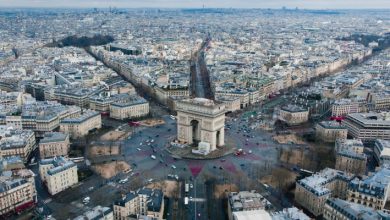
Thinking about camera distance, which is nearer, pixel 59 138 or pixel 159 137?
pixel 59 138

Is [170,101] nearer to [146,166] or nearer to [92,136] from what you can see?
[92,136]

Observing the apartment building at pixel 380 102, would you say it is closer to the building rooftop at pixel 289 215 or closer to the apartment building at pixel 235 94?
the apartment building at pixel 235 94

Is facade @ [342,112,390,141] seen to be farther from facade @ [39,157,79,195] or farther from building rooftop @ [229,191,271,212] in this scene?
facade @ [39,157,79,195]

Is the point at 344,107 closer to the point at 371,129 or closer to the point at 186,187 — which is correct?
the point at 371,129

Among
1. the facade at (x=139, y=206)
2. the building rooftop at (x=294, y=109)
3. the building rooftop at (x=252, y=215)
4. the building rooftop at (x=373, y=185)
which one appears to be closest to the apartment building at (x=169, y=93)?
the building rooftop at (x=294, y=109)

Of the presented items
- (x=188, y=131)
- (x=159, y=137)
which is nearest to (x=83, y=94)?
(x=159, y=137)
